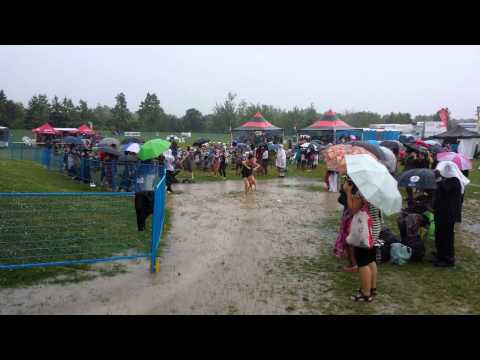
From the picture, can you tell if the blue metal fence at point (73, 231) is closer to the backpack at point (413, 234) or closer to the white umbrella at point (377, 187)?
the white umbrella at point (377, 187)

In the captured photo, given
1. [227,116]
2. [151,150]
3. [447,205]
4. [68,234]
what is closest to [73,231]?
[68,234]

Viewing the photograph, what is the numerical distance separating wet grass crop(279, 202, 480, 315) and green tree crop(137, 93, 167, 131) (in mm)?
62750

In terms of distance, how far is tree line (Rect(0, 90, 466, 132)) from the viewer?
56.4 meters

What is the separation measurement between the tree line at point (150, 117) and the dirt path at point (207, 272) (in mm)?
41442

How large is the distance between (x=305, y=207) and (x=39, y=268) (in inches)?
290

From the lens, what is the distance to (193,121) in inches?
2859

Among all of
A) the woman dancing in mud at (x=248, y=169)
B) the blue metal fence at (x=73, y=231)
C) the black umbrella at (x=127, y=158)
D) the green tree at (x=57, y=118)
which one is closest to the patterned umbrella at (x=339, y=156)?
the blue metal fence at (x=73, y=231)

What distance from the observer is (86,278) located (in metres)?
5.39

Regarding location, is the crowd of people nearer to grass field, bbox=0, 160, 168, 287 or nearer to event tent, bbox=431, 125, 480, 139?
grass field, bbox=0, 160, 168, 287

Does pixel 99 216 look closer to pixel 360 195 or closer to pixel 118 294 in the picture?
pixel 118 294

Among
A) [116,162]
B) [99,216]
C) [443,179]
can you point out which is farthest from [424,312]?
[116,162]

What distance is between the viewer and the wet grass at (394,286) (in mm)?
4781

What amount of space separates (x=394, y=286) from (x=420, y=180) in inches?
82.5

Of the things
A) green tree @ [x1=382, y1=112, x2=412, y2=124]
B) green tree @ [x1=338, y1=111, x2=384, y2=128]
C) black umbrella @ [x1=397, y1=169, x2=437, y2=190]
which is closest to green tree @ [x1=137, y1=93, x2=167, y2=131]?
green tree @ [x1=338, y1=111, x2=384, y2=128]
